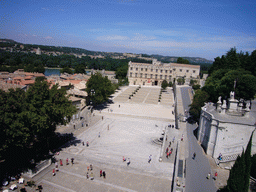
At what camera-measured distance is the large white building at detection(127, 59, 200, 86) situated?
78.1m

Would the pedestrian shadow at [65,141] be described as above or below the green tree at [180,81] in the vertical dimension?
below

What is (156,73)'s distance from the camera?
259ft

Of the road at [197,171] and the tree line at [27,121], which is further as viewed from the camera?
the road at [197,171]

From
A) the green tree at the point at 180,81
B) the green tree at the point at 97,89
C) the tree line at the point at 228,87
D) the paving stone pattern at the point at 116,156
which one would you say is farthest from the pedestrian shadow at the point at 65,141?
the green tree at the point at 180,81

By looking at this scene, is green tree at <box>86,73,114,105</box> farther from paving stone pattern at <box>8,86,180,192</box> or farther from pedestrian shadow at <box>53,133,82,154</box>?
pedestrian shadow at <box>53,133,82,154</box>

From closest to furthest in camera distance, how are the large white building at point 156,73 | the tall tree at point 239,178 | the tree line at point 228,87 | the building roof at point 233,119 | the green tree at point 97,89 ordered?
the tall tree at point 239,178 < the building roof at point 233,119 < the tree line at point 228,87 < the green tree at point 97,89 < the large white building at point 156,73

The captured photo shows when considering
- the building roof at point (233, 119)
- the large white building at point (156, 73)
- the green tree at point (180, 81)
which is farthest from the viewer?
the large white building at point (156, 73)

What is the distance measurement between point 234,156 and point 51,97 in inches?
898

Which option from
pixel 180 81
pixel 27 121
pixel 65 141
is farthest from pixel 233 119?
pixel 180 81

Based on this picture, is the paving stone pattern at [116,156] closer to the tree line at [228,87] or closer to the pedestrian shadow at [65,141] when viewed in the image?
the pedestrian shadow at [65,141]

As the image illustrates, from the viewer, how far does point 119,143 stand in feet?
84.2

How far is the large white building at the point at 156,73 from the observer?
7812 centimetres

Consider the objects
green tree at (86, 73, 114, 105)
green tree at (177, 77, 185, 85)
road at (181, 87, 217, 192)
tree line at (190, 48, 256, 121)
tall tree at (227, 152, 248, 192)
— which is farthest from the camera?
green tree at (177, 77, 185, 85)

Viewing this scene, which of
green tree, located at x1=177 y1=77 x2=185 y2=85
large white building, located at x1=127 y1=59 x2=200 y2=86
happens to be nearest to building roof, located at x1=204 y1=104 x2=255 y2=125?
green tree, located at x1=177 y1=77 x2=185 y2=85
